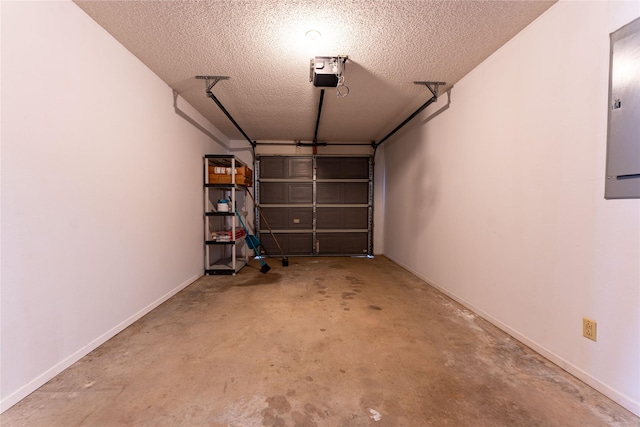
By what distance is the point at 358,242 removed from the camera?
5281 mm

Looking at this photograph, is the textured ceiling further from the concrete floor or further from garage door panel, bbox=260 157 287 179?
the concrete floor

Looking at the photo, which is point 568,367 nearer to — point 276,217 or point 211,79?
point 211,79

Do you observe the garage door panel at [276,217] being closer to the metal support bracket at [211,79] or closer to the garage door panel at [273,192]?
the garage door panel at [273,192]

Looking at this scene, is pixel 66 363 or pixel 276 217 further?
pixel 276 217

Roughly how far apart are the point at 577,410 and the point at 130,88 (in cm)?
386

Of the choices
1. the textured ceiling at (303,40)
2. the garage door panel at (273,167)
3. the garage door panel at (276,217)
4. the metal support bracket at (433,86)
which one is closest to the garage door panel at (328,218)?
the garage door panel at (276,217)

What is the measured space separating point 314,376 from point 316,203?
12.8 ft

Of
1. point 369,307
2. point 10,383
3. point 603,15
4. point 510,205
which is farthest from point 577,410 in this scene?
point 10,383

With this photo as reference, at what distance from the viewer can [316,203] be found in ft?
17.0

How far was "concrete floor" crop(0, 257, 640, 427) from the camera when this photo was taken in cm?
121

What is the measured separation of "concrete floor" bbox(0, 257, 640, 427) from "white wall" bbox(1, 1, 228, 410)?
9.5 inches

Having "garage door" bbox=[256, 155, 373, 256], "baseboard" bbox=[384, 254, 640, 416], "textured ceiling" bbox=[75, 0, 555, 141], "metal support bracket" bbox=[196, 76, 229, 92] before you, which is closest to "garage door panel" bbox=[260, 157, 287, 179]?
"garage door" bbox=[256, 155, 373, 256]

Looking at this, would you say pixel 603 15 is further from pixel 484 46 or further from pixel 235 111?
pixel 235 111

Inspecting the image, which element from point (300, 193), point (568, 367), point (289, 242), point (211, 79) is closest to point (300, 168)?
point (300, 193)
